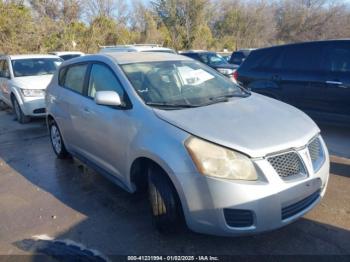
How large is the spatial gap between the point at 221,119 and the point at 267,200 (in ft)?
2.62

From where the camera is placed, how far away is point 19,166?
5.08 meters

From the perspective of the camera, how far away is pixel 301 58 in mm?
5918

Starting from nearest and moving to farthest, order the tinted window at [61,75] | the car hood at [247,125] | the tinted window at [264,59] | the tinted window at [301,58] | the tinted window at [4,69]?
the car hood at [247,125] → the tinted window at [61,75] → the tinted window at [301,58] → the tinted window at [264,59] → the tinted window at [4,69]

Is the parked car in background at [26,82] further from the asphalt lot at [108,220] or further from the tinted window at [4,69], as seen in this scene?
the asphalt lot at [108,220]

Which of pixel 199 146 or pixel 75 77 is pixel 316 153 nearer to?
pixel 199 146

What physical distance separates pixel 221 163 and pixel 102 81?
192 centimetres

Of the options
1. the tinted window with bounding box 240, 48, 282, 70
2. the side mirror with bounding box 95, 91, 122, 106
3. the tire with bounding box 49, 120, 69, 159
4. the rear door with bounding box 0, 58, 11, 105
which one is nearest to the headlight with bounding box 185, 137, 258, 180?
the side mirror with bounding box 95, 91, 122, 106

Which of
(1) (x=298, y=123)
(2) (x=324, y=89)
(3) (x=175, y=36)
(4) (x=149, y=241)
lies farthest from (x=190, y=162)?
(3) (x=175, y=36)

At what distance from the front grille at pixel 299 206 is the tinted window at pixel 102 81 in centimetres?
190

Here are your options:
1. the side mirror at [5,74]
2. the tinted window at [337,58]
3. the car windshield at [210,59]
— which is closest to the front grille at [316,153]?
the tinted window at [337,58]

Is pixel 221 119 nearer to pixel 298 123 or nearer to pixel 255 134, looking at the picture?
pixel 255 134

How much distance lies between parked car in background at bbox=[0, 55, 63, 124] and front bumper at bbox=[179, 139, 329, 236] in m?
6.25

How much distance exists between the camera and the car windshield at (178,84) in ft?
10.5

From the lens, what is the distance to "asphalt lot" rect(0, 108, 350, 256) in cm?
280
